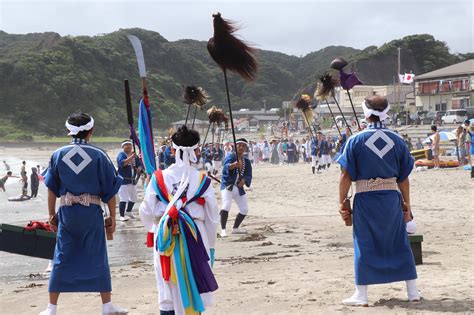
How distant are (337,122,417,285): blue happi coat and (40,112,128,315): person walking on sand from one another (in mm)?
2200

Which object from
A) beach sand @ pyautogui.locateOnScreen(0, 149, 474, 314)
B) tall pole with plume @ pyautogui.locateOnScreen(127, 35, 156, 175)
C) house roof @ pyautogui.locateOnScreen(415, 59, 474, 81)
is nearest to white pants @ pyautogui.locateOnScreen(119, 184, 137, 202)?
beach sand @ pyautogui.locateOnScreen(0, 149, 474, 314)

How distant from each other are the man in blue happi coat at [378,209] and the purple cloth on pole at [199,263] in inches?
58.2

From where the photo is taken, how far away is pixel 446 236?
35.4 ft

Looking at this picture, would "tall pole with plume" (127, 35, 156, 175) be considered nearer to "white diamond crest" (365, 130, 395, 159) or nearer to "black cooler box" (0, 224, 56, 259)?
"white diamond crest" (365, 130, 395, 159)

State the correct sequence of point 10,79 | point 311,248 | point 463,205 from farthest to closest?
point 10,79, point 463,205, point 311,248

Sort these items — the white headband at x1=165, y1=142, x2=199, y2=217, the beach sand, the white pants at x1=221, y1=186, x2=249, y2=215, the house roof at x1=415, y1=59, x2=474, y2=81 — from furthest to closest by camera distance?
the house roof at x1=415, y1=59, x2=474, y2=81 < the white pants at x1=221, y1=186, x2=249, y2=215 < the beach sand < the white headband at x1=165, y1=142, x2=199, y2=217

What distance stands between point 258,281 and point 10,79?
9042 centimetres

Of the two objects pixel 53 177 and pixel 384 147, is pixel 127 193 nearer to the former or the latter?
pixel 53 177

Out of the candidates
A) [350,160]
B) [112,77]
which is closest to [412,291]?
[350,160]

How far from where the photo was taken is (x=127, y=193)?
15.6m

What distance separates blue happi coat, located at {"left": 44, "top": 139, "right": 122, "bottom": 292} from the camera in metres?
6.40

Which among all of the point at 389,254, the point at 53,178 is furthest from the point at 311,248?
the point at 53,178

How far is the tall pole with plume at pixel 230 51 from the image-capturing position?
803 centimetres

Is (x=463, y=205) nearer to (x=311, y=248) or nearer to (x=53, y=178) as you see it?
(x=311, y=248)
